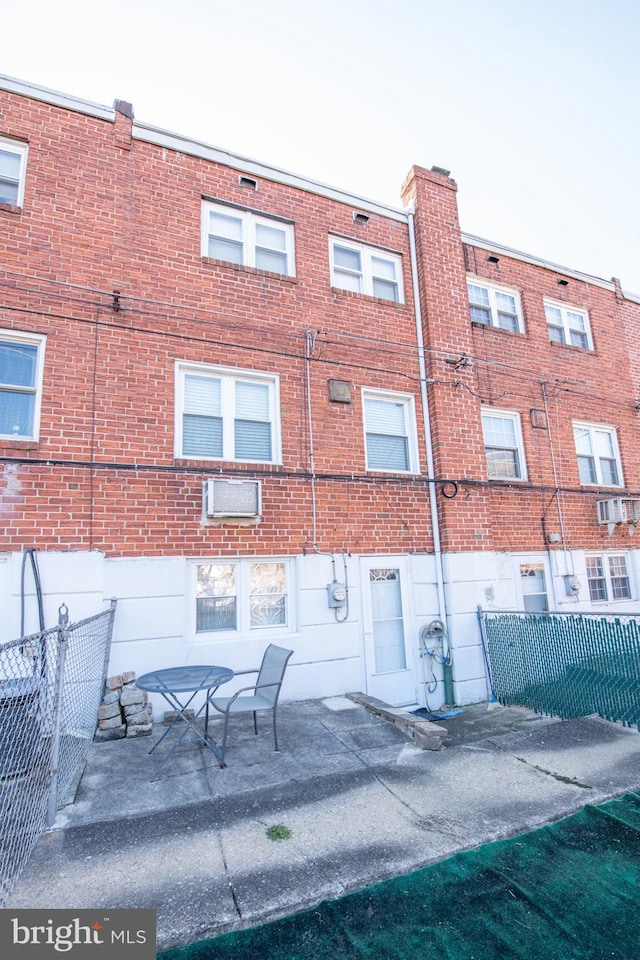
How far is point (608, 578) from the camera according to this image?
9.38m

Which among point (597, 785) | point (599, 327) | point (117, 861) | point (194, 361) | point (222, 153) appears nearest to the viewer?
point (117, 861)

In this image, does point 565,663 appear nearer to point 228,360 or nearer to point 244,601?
point 244,601

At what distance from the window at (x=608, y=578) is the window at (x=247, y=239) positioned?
7751 millimetres

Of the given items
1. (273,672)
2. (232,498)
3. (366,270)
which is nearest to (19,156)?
(366,270)

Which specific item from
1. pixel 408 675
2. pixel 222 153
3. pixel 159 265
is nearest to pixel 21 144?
pixel 159 265

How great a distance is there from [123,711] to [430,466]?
5.61m

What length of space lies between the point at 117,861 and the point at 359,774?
2.15m

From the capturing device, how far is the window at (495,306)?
9.57 m

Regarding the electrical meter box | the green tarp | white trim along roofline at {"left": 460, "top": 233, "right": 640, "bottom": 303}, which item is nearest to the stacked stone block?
the electrical meter box

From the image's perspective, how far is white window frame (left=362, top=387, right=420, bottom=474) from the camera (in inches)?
311

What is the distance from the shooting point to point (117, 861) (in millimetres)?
3107

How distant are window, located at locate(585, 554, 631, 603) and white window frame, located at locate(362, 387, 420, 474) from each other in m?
4.14

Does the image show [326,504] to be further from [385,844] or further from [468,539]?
[385,844]

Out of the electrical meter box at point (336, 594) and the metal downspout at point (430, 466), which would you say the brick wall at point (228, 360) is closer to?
the metal downspout at point (430, 466)
